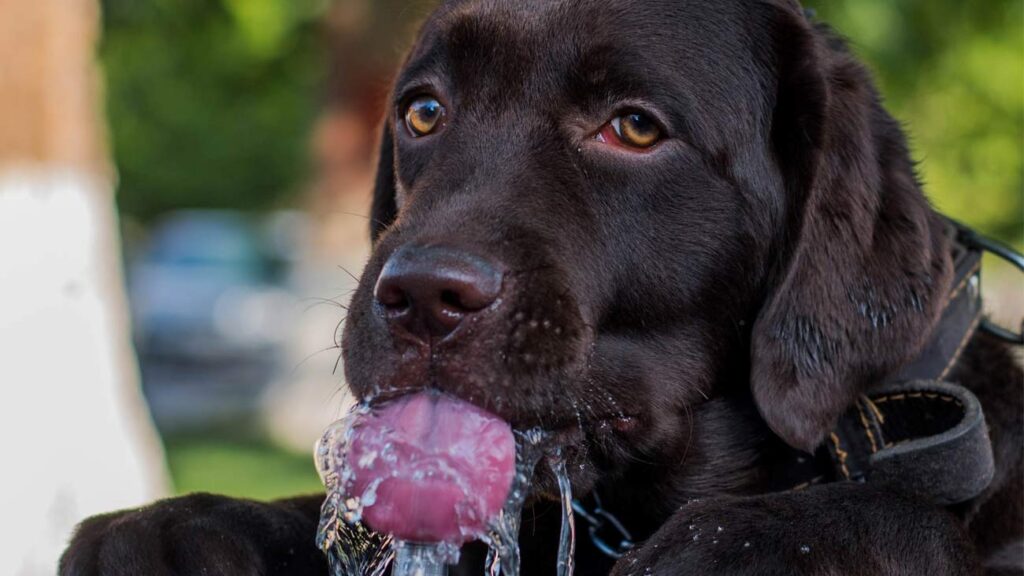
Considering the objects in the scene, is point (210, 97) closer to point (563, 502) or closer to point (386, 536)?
point (563, 502)

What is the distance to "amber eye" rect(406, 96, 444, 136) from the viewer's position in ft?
10.9

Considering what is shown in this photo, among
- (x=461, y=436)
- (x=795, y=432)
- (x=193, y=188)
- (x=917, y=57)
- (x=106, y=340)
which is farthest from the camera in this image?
(x=193, y=188)

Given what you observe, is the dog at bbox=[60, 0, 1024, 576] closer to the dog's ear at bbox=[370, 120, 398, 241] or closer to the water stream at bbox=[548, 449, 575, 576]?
the water stream at bbox=[548, 449, 575, 576]

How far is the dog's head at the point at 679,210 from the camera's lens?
2.85 metres

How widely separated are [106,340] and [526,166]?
3.19m

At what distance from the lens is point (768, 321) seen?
117 inches

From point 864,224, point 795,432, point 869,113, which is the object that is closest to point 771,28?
point 869,113

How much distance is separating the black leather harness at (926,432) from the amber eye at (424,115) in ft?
3.64

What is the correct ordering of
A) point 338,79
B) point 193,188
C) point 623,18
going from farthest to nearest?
point 193,188 < point 338,79 < point 623,18

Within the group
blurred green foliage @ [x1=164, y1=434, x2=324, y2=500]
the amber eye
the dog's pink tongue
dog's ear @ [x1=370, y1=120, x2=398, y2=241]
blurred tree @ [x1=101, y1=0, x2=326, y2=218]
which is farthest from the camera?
blurred tree @ [x1=101, y1=0, x2=326, y2=218]

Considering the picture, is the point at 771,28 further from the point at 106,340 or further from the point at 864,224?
the point at 106,340

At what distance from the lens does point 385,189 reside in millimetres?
3871

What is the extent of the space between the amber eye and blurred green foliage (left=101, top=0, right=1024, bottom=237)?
845 millimetres

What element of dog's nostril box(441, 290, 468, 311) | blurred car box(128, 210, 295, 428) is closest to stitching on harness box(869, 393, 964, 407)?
dog's nostril box(441, 290, 468, 311)
